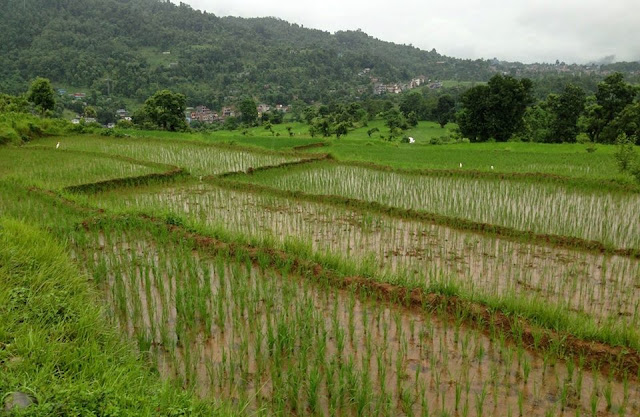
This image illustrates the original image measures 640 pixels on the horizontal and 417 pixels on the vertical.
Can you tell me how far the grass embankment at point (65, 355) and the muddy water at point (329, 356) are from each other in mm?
407

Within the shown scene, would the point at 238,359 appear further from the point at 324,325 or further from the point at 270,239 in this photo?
the point at 270,239

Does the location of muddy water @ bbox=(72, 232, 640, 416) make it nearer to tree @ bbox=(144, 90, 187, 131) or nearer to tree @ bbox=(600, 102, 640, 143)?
tree @ bbox=(600, 102, 640, 143)

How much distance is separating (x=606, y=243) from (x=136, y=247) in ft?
20.9

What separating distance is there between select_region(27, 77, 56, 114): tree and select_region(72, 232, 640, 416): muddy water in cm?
2037

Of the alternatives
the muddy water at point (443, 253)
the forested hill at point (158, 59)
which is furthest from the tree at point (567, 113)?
the forested hill at point (158, 59)

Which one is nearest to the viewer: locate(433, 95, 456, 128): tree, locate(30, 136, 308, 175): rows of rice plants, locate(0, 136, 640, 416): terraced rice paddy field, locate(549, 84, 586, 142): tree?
locate(0, 136, 640, 416): terraced rice paddy field

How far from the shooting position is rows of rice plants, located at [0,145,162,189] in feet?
31.9

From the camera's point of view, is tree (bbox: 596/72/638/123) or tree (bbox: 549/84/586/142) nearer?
tree (bbox: 596/72/638/123)

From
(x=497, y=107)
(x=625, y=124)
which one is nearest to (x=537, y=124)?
(x=497, y=107)

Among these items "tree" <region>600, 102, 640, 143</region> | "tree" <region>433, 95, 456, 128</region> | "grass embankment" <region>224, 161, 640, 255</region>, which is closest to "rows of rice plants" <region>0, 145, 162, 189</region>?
"grass embankment" <region>224, 161, 640, 255</region>

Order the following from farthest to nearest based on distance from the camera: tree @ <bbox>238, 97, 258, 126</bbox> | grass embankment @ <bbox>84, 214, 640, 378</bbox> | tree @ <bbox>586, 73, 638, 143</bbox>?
1. tree @ <bbox>238, 97, 258, 126</bbox>
2. tree @ <bbox>586, 73, 638, 143</bbox>
3. grass embankment @ <bbox>84, 214, 640, 378</bbox>

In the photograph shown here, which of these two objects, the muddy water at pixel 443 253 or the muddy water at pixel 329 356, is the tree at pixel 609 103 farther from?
the muddy water at pixel 329 356

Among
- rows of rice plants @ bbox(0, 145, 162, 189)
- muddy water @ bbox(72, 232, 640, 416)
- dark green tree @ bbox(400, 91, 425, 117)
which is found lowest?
muddy water @ bbox(72, 232, 640, 416)

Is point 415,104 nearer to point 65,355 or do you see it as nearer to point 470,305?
point 470,305
